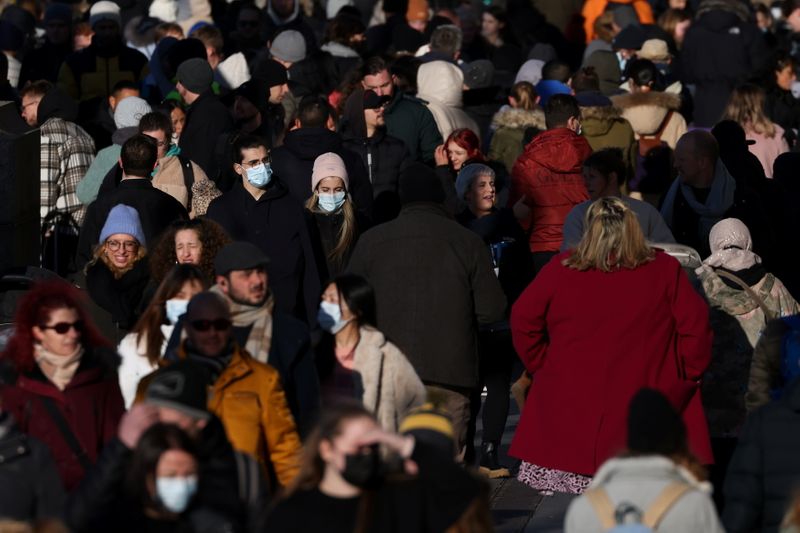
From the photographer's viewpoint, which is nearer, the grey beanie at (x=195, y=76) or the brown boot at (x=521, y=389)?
the brown boot at (x=521, y=389)

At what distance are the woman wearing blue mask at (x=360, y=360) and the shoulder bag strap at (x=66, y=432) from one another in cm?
128

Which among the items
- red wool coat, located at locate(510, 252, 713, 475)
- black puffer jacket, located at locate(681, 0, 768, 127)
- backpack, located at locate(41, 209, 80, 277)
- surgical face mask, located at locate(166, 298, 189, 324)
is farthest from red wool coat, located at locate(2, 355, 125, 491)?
black puffer jacket, located at locate(681, 0, 768, 127)

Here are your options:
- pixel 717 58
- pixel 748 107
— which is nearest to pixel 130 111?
pixel 748 107

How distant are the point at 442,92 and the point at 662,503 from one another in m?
9.94

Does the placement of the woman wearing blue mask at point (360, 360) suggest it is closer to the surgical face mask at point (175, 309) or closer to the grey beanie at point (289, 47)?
the surgical face mask at point (175, 309)

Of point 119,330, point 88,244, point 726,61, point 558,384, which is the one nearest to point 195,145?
point 88,244

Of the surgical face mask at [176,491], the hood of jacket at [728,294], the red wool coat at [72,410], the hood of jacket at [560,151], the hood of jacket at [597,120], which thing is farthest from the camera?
the hood of jacket at [597,120]

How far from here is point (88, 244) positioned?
12.5 m

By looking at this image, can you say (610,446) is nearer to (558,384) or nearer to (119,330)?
(558,384)

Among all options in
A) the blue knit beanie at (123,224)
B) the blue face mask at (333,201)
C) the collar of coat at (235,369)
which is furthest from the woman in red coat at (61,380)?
the blue face mask at (333,201)

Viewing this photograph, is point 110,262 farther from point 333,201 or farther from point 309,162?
point 309,162

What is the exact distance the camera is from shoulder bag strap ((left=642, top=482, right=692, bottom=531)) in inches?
279

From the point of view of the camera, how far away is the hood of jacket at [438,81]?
16.7m

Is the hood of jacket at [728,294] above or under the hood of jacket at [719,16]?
under
